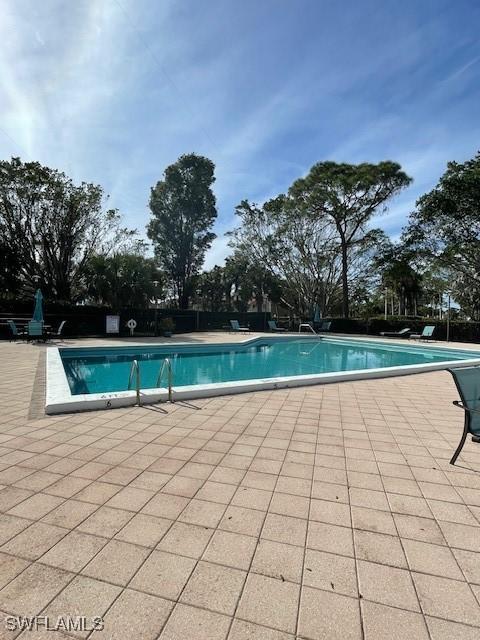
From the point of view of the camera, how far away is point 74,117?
331 inches

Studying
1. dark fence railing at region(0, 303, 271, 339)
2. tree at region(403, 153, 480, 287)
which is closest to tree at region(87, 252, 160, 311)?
dark fence railing at region(0, 303, 271, 339)

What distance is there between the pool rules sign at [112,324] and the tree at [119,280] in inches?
124

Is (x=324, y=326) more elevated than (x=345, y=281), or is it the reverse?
(x=345, y=281)

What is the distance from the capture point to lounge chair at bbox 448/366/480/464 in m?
2.67

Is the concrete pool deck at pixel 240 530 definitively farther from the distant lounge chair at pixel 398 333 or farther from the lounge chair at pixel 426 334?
the distant lounge chair at pixel 398 333

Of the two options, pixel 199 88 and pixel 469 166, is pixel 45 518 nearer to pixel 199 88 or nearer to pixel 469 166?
pixel 199 88

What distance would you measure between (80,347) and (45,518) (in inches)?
384

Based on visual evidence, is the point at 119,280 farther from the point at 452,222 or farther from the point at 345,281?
the point at 452,222

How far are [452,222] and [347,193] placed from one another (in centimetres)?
651

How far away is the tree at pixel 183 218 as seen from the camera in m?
25.0

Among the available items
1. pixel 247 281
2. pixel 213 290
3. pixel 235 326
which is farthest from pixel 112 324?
pixel 213 290

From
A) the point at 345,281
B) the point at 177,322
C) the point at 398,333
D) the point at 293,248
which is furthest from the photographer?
the point at 293,248

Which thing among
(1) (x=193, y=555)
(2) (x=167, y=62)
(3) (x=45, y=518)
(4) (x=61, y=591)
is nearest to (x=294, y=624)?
(1) (x=193, y=555)

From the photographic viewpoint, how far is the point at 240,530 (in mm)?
1863
